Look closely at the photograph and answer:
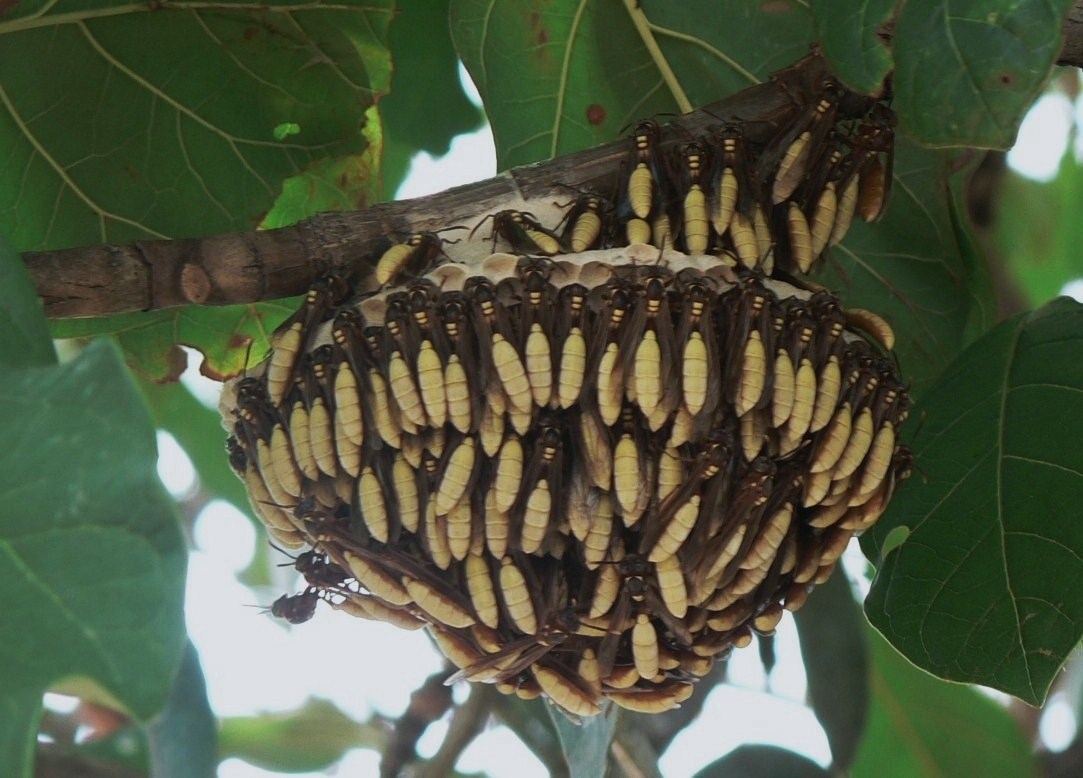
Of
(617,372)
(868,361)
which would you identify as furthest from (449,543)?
(868,361)

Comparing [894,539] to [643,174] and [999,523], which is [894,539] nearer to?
[999,523]

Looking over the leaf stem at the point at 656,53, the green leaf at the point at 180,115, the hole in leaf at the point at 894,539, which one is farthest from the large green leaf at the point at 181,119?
the hole in leaf at the point at 894,539

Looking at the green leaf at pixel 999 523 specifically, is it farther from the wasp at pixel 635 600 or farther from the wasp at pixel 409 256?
the wasp at pixel 409 256

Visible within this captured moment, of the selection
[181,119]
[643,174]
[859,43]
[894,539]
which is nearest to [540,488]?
[643,174]

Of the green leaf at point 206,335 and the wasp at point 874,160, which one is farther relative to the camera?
the green leaf at point 206,335

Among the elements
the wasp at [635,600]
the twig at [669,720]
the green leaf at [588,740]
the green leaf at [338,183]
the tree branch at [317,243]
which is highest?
the green leaf at [338,183]

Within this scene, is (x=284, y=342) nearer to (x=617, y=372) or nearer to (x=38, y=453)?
(x=617, y=372)
